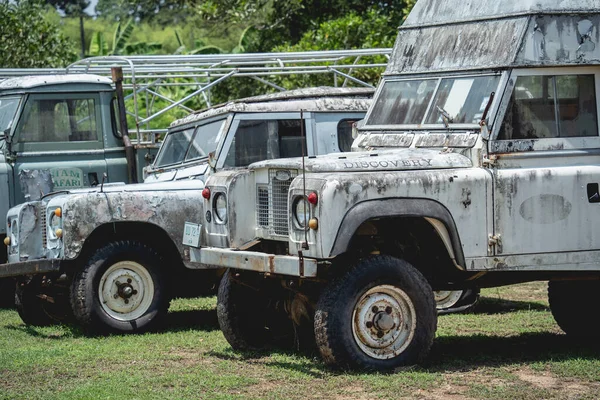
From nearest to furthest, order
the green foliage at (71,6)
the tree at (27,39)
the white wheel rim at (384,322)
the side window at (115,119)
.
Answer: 1. the white wheel rim at (384,322)
2. the side window at (115,119)
3. the tree at (27,39)
4. the green foliage at (71,6)

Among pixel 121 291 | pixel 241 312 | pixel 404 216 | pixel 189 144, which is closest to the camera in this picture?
pixel 404 216

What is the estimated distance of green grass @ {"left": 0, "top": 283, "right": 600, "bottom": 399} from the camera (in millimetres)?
6965

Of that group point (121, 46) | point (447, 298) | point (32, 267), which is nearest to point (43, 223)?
point (32, 267)

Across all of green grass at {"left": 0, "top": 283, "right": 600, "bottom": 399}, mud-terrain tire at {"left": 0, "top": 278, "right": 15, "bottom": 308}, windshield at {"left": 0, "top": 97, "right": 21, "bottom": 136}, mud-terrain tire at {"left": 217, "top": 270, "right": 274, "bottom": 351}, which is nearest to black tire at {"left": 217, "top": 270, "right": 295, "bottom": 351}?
mud-terrain tire at {"left": 217, "top": 270, "right": 274, "bottom": 351}

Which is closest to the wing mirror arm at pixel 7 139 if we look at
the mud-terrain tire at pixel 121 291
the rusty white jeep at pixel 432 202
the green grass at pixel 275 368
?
the green grass at pixel 275 368

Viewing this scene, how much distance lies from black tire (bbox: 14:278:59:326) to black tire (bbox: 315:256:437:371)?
4.12 metres

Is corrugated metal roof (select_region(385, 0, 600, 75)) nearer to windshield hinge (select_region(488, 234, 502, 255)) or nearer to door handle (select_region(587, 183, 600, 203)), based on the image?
door handle (select_region(587, 183, 600, 203))

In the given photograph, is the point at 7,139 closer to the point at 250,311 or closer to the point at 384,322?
the point at 250,311

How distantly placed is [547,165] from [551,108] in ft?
1.47

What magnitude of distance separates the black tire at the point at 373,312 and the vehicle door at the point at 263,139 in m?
2.97

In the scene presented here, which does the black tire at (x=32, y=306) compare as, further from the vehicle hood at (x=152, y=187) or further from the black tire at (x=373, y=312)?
the black tire at (x=373, y=312)

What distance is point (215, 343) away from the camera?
29.6 ft

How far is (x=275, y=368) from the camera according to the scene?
7777 millimetres

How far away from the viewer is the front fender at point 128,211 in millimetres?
9523
